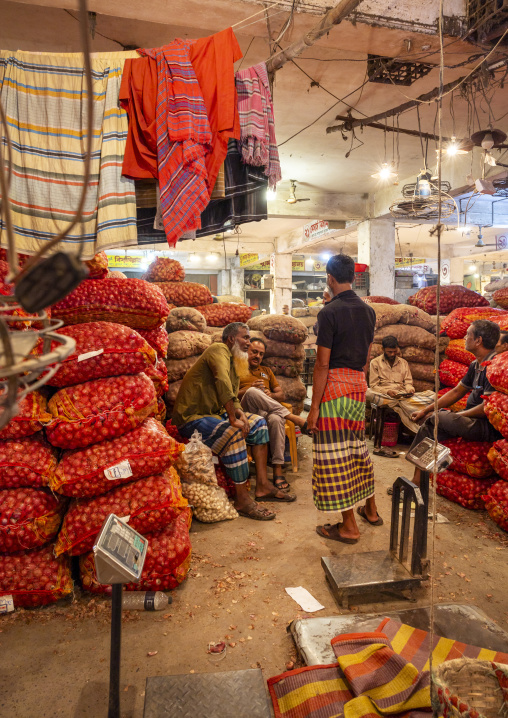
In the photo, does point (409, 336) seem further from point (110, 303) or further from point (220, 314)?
point (110, 303)

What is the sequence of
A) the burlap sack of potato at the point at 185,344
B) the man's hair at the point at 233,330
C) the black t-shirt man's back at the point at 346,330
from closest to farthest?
the black t-shirt man's back at the point at 346,330 → the man's hair at the point at 233,330 → the burlap sack of potato at the point at 185,344

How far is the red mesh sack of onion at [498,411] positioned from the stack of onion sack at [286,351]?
7.11 feet

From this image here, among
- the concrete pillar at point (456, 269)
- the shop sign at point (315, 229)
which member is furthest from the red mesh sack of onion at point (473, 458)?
the concrete pillar at point (456, 269)

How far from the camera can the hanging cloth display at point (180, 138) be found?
222cm

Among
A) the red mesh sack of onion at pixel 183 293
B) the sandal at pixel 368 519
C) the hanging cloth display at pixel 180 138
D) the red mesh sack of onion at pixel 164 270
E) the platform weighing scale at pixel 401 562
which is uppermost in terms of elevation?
the hanging cloth display at pixel 180 138

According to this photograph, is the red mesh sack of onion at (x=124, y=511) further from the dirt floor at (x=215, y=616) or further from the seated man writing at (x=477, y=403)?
the seated man writing at (x=477, y=403)

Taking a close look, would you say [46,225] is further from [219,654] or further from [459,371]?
[459,371]

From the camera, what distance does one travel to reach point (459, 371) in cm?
523

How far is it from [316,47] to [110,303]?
2.98 m

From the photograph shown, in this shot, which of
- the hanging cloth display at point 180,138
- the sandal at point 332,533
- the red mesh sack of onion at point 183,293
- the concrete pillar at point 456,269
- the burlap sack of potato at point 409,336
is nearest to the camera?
the hanging cloth display at point 180,138

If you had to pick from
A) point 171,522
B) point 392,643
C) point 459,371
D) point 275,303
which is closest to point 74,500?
point 171,522

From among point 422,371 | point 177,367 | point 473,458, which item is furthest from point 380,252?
point 473,458

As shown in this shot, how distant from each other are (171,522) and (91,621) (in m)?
0.63

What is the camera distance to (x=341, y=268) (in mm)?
2990
